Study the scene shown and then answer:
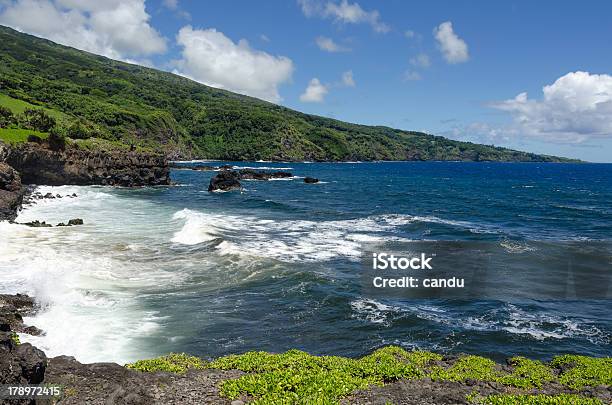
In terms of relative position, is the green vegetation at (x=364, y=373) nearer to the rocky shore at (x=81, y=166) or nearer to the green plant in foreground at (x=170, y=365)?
the green plant in foreground at (x=170, y=365)

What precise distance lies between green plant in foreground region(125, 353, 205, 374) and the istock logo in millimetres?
21687

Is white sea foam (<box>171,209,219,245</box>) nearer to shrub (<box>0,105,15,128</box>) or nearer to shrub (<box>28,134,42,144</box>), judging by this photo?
shrub (<box>28,134,42,144</box>)

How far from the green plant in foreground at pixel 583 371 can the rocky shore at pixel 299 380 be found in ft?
0.10

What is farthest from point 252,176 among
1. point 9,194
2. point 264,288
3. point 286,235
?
point 264,288

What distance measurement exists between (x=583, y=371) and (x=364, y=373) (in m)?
8.08

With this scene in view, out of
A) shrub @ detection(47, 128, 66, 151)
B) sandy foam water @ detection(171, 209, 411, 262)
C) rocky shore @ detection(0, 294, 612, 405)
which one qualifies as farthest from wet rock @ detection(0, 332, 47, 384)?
shrub @ detection(47, 128, 66, 151)

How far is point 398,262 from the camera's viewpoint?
38.4 m

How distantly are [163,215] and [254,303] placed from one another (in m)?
36.6

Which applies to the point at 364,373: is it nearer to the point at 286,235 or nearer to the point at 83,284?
the point at 83,284

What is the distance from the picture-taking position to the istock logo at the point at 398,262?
36625mm

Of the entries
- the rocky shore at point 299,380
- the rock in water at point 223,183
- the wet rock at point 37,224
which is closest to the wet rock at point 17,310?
the rocky shore at point 299,380

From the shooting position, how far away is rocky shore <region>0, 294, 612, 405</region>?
12586 mm

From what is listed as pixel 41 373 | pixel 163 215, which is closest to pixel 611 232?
pixel 163 215

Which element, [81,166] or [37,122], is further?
[37,122]
